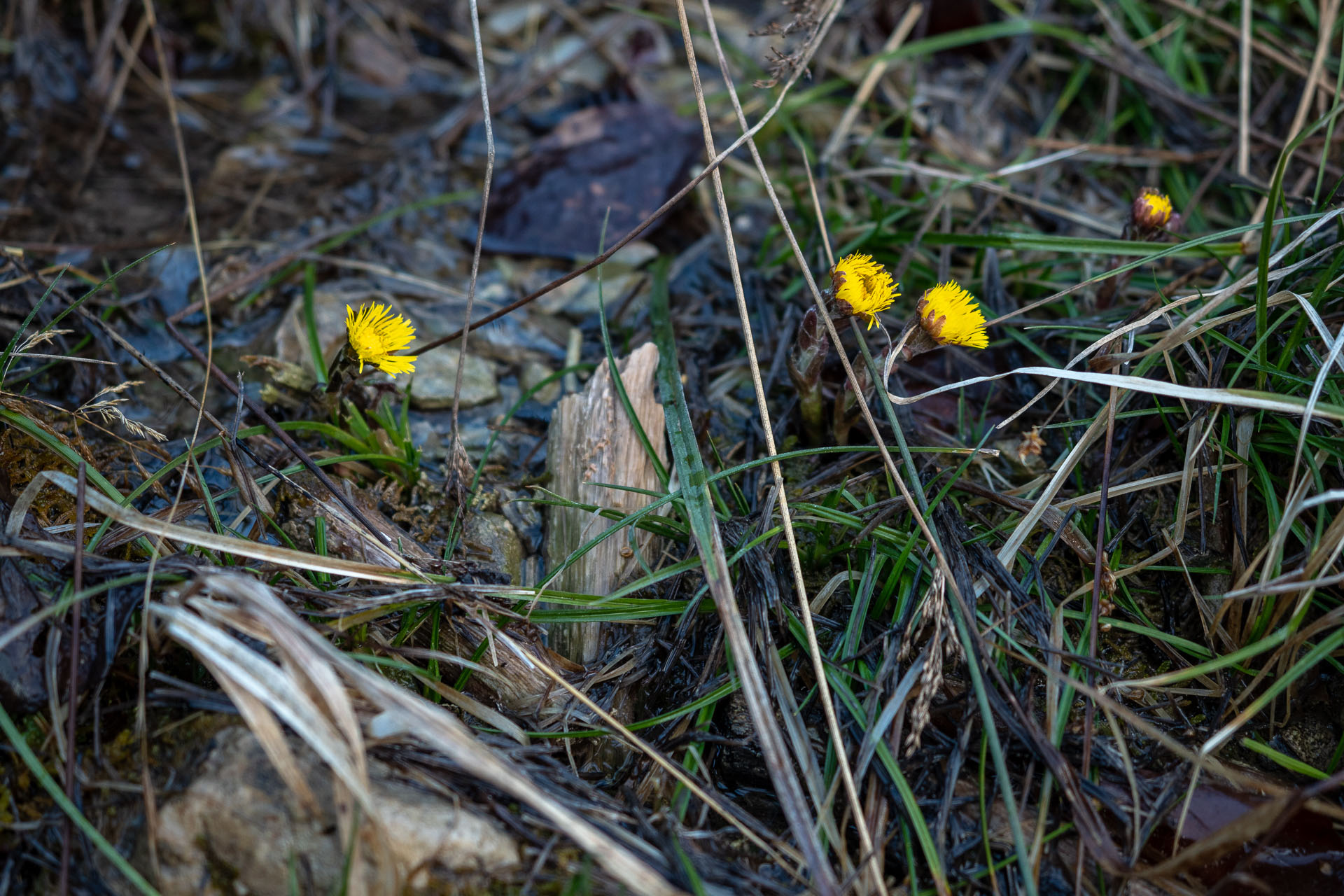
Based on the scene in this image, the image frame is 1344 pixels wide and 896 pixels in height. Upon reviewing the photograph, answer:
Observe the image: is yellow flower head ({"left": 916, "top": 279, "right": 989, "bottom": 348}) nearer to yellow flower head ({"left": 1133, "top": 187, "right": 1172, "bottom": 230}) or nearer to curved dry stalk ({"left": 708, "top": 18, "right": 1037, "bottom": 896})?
curved dry stalk ({"left": 708, "top": 18, "right": 1037, "bottom": 896})

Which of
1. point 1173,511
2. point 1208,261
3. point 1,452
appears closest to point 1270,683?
point 1173,511

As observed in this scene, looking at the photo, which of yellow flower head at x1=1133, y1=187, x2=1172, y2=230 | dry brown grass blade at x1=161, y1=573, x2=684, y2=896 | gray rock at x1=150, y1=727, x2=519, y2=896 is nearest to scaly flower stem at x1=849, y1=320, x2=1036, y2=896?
dry brown grass blade at x1=161, y1=573, x2=684, y2=896

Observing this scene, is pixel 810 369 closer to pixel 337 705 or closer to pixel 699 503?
pixel 699 503

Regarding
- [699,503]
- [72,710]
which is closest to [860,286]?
[699,503]

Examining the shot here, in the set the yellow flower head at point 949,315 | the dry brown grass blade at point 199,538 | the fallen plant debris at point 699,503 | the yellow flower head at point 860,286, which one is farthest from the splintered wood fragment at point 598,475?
the yellow flower head at point 949,315

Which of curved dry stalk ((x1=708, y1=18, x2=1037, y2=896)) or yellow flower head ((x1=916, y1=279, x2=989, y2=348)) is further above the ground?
yellow flower head ((x1=916, y1=279, x2=989, y2=348))

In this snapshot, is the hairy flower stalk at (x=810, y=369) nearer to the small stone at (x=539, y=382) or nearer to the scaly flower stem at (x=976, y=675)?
the scaly flower stem at (x=976, y=675)
